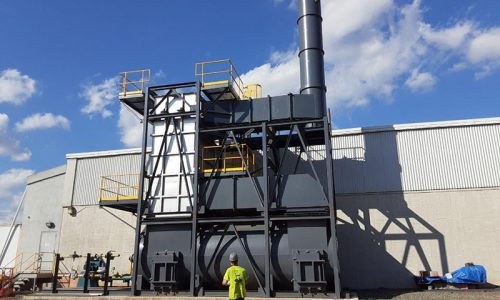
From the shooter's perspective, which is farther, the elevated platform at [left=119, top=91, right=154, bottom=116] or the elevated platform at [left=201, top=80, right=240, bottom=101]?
the elevated platform at [left=119, top=91, right=154, bottom=116]

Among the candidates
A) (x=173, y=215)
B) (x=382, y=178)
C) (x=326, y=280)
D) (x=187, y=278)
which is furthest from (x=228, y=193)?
(x=382, y=178)

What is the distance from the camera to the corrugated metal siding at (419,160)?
787 inches

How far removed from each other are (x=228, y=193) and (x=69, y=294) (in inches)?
297

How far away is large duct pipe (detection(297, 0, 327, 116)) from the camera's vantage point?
18.1m

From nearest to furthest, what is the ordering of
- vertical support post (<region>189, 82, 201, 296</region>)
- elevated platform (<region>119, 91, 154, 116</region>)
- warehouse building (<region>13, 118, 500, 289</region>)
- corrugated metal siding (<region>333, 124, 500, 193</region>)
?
vertical support post (<region>189, 82, 201, 296</region>) → elevated platform (<region>119, 91, 154, 116</region>) → warehouse building (<region>13, 118, 500, 289</region>) → corrugated metal siding (<region>333, 124, 500, 193</region>)

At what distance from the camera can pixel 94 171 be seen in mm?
25922

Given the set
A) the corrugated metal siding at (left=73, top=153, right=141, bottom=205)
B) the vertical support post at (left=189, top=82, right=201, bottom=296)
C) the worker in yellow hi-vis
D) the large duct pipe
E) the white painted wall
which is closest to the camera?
the worker in yellow hi-vis

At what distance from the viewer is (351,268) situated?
20125 mm

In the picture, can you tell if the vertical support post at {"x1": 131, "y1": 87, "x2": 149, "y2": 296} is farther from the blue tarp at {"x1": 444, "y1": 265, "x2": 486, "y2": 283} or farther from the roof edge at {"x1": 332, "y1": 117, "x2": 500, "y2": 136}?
the blue tarp at {"x1": 444, "y1": 265, "x2": 486, "y2": 283}

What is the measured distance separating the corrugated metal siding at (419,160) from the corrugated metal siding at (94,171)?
492 inches

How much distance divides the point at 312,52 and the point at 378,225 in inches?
357

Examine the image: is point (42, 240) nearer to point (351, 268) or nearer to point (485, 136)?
point (351, 268)

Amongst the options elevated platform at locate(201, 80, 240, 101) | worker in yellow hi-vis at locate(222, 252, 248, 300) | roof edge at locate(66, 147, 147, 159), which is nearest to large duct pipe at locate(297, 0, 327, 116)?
elevated platform at locate(201, 80, 240, 101)

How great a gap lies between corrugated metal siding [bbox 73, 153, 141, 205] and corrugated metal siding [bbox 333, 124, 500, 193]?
1250cm
